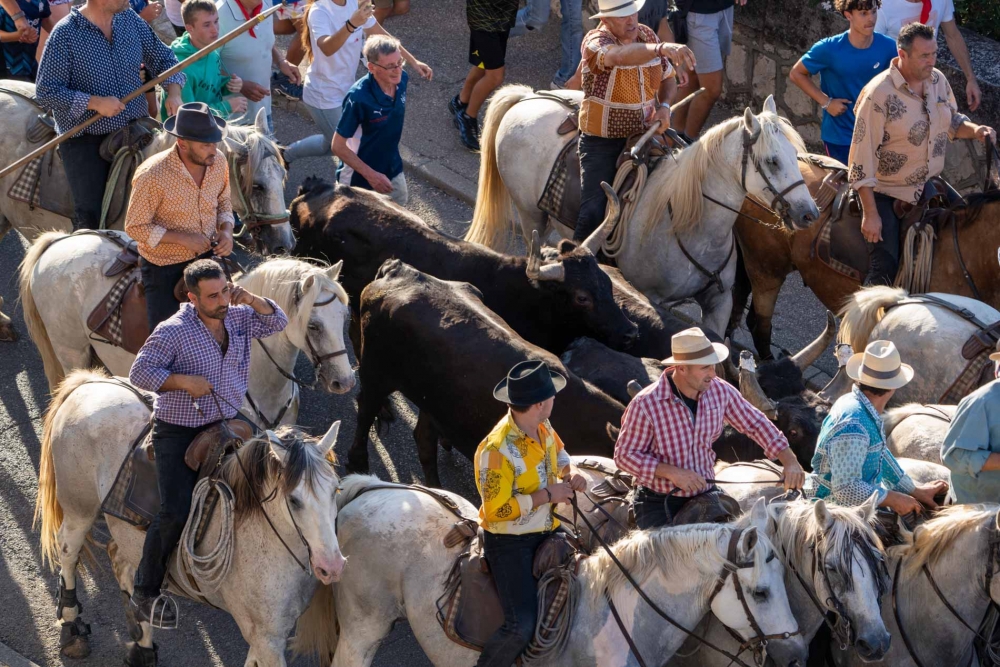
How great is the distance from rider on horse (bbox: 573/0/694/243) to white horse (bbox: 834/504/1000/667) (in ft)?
13.3

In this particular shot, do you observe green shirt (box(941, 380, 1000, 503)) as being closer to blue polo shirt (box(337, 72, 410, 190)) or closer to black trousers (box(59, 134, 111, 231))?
blue polo shirt (box(337, 72, 410, 190))

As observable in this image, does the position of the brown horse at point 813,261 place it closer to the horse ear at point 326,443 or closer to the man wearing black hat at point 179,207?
the man wearing black hat at point 179,207

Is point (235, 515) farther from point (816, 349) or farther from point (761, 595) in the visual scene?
point (816, 349)

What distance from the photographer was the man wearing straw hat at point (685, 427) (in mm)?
5078

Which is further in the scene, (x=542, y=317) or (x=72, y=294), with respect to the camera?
(x=542, y=317)

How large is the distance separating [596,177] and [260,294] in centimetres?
309

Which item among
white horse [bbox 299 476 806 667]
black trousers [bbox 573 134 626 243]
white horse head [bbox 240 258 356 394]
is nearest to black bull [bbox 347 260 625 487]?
white horse head [bbox 240 258 356 394]

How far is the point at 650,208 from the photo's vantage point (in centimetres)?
856

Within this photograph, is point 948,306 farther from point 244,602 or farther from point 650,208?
point 244,602

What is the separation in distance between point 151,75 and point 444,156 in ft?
12.2

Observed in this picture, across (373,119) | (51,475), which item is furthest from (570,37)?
(51,475)

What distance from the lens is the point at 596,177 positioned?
345 inches

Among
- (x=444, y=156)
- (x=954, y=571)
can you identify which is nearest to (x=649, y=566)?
(x=954, y=571)

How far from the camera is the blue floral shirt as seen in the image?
5.07 m
